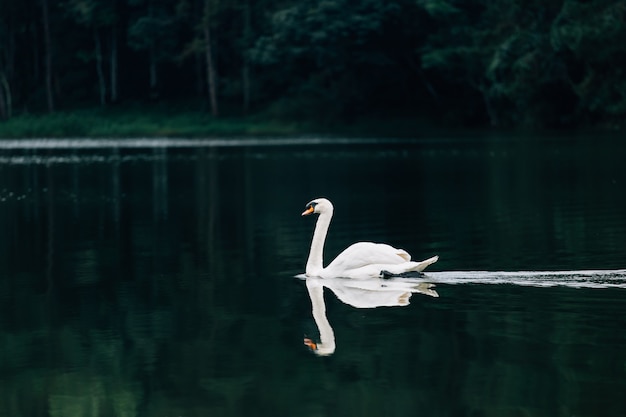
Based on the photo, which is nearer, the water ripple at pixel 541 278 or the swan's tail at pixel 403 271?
the water ripple at pixel 541 278

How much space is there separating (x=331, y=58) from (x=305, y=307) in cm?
5814

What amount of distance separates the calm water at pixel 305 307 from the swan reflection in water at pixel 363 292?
42 millimetres

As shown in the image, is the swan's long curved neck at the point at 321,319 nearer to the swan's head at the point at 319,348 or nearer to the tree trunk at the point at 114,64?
the swan's head at the point at 319,348

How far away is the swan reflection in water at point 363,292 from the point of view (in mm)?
12844

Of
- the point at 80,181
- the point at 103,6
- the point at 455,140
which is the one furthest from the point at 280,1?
the point at 80,181

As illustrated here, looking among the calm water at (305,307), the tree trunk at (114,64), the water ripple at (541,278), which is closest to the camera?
the calm water at (305,307)

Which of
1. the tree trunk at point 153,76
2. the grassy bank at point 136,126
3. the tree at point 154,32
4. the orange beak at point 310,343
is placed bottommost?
the grassy bank at point 136,126

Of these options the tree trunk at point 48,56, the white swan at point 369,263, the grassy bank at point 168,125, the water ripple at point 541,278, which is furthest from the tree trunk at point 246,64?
the water ripple at point 541,278

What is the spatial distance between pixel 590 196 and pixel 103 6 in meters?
57.2

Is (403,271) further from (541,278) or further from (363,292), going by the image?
(541,278)

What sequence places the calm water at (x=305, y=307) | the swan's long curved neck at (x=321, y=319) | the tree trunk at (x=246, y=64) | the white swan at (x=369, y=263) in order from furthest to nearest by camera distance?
the tree trunk at (x=246, y=64), the white swan at (x=369, y=263), the swan's long curved neck at (x=321, y=319), the calm water at (x=305, y=307)

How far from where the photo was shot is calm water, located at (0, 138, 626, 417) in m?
9.20

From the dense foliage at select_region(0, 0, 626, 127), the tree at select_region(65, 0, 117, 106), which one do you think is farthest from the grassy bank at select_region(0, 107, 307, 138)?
the tree at select_region(65, 0, 117, 106)

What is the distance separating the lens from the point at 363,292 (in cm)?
1380
